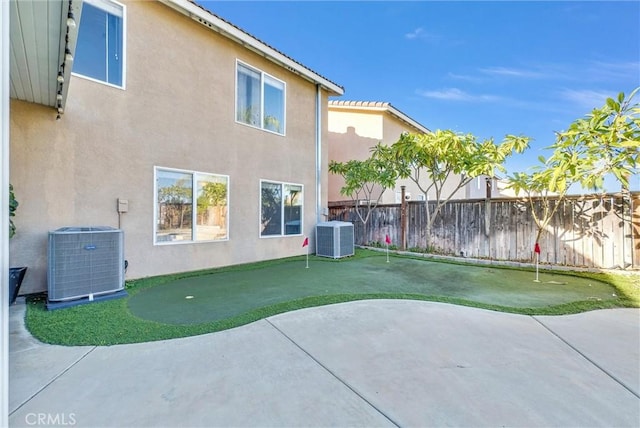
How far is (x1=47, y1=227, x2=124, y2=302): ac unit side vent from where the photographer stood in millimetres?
4082

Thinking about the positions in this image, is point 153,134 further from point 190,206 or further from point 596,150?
point 596,150

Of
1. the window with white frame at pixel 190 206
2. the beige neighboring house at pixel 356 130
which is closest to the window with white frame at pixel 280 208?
the window with white frame at pixel 190 206

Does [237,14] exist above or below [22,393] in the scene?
above

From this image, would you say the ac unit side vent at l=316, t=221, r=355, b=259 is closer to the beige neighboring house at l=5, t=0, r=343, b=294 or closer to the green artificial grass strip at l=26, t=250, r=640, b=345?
the beige neighboring house at l=5, t=0, r=343, b=294

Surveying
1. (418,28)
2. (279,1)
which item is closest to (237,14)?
(279,1)

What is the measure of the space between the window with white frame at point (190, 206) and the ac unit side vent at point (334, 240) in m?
2.91

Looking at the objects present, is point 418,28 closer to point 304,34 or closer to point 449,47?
point 449,47

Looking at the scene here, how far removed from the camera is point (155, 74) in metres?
6.03

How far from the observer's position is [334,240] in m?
8.55

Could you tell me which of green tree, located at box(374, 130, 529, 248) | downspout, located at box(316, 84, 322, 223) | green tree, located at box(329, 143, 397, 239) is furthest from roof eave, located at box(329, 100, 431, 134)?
green tree, located at box(374, 130, 529, 248)

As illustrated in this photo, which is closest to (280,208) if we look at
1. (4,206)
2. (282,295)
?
(282,295)

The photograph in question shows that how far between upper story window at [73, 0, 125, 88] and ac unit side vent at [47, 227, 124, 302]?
295 centimetres

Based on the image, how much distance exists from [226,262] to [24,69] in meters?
4.81

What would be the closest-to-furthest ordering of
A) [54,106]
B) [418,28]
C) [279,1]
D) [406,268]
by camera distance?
1. [54,106]
2. [406,268]
3. [279,1]
4. [418,28]
